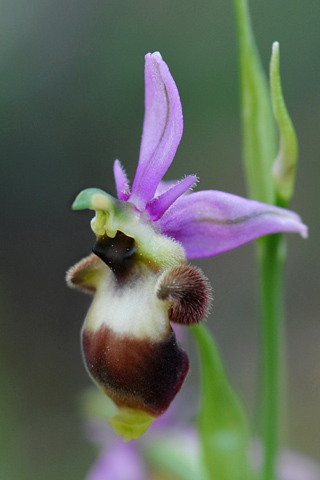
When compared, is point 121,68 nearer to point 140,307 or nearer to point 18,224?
point 18,224

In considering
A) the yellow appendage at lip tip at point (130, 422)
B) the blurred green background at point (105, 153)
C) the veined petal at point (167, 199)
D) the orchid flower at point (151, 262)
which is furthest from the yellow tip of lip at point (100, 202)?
the blurred green background at point (105, 153)

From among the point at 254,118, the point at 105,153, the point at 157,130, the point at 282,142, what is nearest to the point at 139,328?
the point at 157,130

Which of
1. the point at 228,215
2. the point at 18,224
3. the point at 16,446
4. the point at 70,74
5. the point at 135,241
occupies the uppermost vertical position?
the point at 70,74

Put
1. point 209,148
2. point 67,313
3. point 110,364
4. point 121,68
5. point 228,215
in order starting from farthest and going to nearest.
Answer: point 209,148 < point 121,68 < point 67,313 < point 228,215 < point 110,364

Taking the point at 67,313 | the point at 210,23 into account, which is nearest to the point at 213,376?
the point at 67,313

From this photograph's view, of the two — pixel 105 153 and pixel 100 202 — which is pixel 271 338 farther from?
pixel 105 153

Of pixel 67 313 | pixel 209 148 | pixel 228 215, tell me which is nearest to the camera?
pixel 228 215

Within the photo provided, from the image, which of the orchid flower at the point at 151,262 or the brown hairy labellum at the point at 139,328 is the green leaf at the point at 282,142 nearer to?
the orchid flower at the point at 151,262
